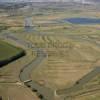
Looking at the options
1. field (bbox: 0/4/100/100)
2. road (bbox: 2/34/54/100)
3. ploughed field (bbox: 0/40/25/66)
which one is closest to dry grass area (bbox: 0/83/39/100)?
field (bbox: 0/4/100/100)

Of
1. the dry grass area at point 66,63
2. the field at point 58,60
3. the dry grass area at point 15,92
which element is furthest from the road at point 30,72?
the dry grass area at point 15,92

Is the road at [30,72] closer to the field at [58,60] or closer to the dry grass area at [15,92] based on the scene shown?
the field at [58,60]

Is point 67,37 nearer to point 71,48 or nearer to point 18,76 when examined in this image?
point 71,48

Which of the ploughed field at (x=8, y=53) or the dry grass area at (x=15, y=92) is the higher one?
the dry grass area at (x=15, y=92)

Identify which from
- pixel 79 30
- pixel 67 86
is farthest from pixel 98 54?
pixel 79 30

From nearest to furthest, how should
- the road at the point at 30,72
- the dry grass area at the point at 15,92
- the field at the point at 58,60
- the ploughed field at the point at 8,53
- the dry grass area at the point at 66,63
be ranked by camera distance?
the dry grass area at the point at 15,92 < the road at the point at 30,72 < the field at the point at 58,60 < the dry grass area at the point at 66,63 < the ploughed field at the point at 8,53

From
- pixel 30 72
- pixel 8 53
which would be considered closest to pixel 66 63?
pixel 30 72

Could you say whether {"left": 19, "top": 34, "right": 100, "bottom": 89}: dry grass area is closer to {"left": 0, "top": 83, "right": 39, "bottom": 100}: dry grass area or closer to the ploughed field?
{"left": 0, "top": 83, "right": 39, "bottom": 100}: dry grass area

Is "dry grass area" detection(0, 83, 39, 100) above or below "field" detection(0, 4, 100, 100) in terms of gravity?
above

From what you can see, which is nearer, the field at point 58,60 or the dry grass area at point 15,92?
the dry grass area at point 15,92
